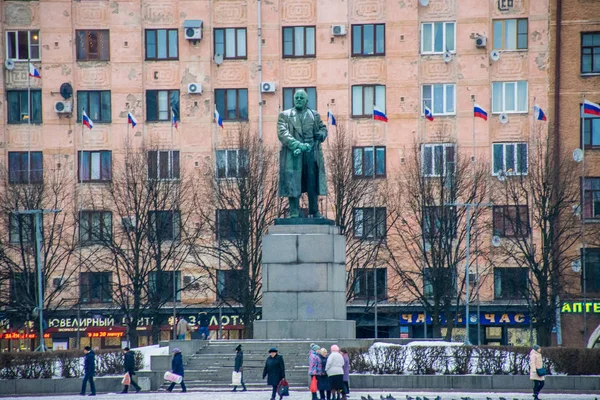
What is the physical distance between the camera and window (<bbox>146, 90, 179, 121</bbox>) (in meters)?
72.9

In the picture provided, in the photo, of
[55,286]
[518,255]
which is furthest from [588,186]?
[55,286]

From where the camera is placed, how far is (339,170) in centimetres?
6650

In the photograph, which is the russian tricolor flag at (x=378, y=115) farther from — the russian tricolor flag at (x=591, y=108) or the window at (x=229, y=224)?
the russian tricolor flag at (x=591, y=108)

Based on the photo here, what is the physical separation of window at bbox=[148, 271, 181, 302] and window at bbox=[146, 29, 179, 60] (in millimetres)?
11988

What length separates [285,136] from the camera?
42.5 metres

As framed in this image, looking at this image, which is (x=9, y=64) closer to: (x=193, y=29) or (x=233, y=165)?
(x=193, y=29)

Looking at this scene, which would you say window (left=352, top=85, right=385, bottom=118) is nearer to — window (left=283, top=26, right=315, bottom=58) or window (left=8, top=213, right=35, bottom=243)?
window (left=283, top=26, right=315, bottom=58)

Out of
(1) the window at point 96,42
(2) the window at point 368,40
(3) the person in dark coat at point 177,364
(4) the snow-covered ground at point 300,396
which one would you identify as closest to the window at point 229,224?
(2) the window at point 368,40

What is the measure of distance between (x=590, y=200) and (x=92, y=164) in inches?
1063

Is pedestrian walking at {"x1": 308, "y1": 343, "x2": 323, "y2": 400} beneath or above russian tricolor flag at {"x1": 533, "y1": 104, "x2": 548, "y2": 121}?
beneath

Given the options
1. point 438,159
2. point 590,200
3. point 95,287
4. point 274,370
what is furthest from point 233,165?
point 274,370

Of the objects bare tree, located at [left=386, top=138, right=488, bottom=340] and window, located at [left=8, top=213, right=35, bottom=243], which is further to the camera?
window, located at [left=8, top=213, right=35, bottom=243]

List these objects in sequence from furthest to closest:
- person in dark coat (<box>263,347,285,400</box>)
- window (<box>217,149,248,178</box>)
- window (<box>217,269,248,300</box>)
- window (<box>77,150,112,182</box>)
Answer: window (<box>77,150,112,182</box>)
window (<box>217,149,248,178</box>)
window (<box>217,269,248,300</box>)
person in dark coat (<box>263,347,285,400</box>)

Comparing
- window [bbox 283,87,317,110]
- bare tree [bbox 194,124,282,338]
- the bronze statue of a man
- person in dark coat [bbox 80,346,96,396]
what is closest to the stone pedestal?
the bronze statue of a man
